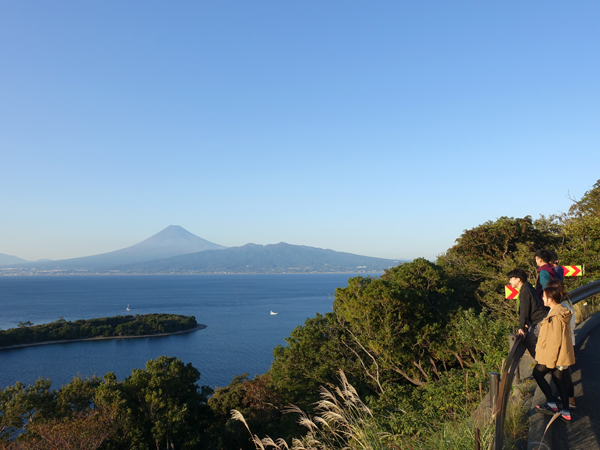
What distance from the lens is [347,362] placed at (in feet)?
48.0

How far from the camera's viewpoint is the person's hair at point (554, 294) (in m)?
3.06

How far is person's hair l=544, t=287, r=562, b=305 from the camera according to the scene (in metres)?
3.06

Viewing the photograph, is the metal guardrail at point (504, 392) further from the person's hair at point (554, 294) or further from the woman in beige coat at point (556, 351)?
the person's hair at point (554, 294)

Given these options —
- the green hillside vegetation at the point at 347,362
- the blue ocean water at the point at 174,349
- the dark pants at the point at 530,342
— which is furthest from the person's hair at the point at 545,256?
the blue ocean water at the point at 174,349

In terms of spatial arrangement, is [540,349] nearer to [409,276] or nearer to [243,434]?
[409,276]

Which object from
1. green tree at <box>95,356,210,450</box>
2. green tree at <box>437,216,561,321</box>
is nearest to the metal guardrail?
green tree at <box>437,216,561,321</box>

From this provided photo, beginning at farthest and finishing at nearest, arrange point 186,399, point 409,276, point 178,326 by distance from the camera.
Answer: point 178,326
point 186,399
point 409,276

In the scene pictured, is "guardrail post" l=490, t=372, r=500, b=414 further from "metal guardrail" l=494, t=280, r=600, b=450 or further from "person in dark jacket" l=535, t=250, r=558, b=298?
"person in dark jacket" l=535, t=250, r=558, b=298

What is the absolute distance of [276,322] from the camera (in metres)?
69.2

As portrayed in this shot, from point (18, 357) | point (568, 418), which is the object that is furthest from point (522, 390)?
point (18, 357)

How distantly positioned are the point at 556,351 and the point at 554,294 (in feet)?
1.52

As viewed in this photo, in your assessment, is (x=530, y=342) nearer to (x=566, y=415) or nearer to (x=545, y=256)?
(x=566, y=415)

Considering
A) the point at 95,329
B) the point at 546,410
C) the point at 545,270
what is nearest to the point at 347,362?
the point at 545,270

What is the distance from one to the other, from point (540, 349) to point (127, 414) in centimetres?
1762
